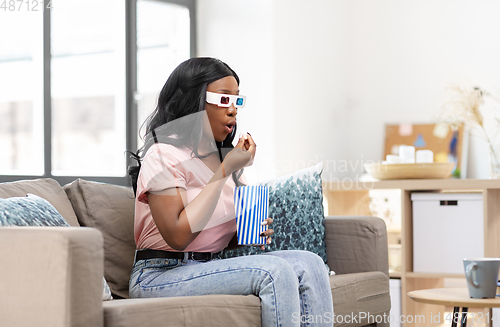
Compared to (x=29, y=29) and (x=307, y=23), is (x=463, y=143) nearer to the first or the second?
(x=307, y=23)

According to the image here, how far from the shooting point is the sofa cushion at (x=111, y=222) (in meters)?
1.95

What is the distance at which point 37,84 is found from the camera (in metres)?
2.73

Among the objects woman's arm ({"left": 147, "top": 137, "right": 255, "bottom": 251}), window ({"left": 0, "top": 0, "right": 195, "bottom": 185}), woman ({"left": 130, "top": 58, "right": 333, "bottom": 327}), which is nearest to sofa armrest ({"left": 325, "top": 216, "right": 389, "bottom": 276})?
woman ({"left": 130, "top": 58, "right": 333, "bottom": 327})

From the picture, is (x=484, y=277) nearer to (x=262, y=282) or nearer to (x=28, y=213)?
(x=262, y=282)

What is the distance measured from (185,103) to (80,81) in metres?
1.39

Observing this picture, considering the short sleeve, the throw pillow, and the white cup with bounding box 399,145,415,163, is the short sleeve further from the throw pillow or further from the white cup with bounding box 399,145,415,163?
the white cup with bounding box 399,145,415,163

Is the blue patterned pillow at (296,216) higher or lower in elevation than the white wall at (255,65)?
lower

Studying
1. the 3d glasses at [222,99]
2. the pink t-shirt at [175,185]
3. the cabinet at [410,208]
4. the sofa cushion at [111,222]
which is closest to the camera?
the pink t-shirt at [175,185]

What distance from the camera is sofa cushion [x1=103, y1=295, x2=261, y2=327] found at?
1.29m

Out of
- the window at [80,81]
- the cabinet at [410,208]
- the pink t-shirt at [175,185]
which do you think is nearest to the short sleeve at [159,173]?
the pink t-shirt at [175,185]

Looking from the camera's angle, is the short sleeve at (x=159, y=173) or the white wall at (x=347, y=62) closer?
the short sleeve at (x=159, y=173)

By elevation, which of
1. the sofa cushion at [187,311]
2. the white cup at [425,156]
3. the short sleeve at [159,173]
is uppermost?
the white cup at [425,156]

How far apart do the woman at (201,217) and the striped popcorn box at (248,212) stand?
55 mm

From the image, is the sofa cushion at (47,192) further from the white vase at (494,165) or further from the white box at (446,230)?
the white vase at (494,165)
